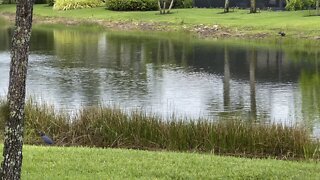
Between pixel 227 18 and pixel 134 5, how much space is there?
15.5m

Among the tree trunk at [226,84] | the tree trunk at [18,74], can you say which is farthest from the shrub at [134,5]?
the tree trunk at [18,74]

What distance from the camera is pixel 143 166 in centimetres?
907

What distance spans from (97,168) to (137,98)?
1188cm

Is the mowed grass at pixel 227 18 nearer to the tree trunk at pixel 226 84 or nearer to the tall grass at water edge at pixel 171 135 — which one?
the tree trunk at pixel 226 84

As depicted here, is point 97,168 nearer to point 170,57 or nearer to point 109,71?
point 109,71

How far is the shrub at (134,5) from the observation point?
198 feet

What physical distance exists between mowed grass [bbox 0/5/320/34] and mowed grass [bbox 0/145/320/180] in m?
29.5

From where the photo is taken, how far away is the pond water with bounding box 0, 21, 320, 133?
19.3 m

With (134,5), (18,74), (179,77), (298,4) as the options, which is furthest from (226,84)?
(134,5)

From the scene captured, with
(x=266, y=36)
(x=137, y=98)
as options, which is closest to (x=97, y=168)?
(x=137, y=98)

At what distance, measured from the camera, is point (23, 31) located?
5.75 m

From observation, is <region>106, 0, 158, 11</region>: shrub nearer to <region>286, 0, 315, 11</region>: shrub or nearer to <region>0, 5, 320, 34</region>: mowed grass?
<region>0, 5, 320, 34</region>: mowed grass

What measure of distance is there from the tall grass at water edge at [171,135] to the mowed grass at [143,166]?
2.22 metres

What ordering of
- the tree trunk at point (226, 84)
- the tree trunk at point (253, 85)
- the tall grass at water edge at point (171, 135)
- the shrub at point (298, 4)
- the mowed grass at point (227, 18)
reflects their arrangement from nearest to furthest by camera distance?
1. the tall grass at water edge at point (171, 135)
2. the tree trunk at point (253, 85)
3. the tree trunk at point (226, 84)
4. the mowed grass at point (227, 18)
5. the shrub at point (298, 4)
